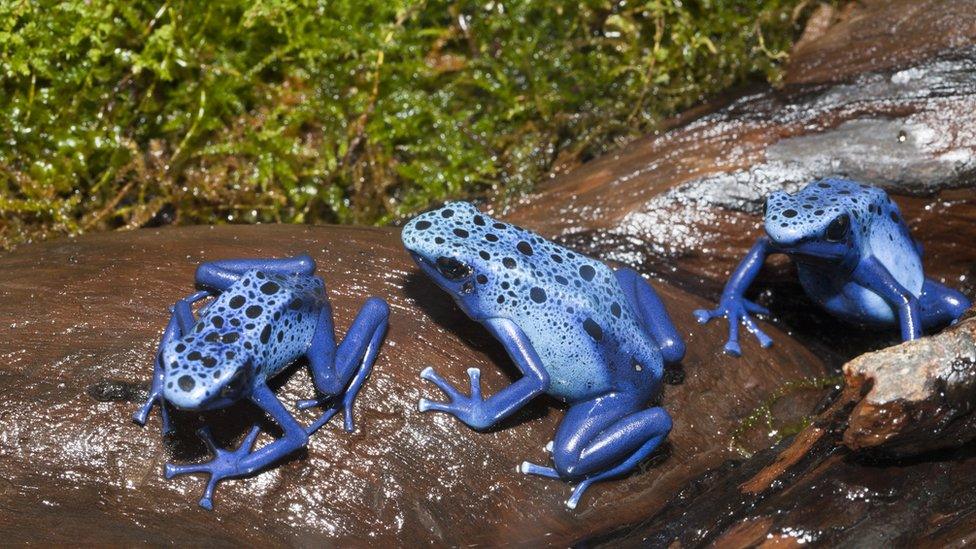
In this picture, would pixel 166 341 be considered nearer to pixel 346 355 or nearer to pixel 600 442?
pixel 346 355

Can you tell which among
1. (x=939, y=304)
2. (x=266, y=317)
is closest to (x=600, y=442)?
(x=266, y=317)

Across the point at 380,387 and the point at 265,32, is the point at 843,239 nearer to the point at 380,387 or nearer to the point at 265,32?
the point at 380,387

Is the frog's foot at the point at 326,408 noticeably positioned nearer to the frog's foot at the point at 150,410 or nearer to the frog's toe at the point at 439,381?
the frog's toe at the point at 439,381

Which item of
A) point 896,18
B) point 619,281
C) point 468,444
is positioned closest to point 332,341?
point 468,444

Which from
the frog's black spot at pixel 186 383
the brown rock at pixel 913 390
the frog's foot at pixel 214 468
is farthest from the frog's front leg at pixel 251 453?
the brown rock at pixel 913 390

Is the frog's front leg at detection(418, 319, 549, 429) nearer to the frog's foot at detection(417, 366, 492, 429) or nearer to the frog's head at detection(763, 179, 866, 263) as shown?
the frog's foot at detection(417, 366, 492, 429)

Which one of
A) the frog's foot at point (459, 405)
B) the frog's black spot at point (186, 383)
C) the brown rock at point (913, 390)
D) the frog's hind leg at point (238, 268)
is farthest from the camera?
the frog's hind leg at point (238, 268)
